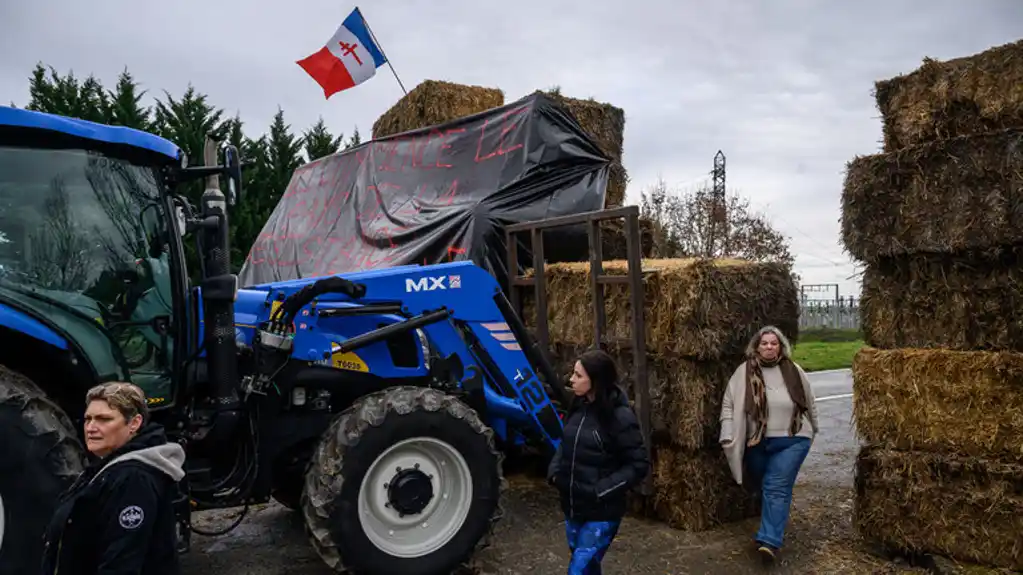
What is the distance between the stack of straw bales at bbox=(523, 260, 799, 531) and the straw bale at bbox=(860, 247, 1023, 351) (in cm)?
90

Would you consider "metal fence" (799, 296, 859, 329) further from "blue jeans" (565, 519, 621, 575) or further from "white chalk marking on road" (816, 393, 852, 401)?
"blue jeans" (565, 519, 621, 575)

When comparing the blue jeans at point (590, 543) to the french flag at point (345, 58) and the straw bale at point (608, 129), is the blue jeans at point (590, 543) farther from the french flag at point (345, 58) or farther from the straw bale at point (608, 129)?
the french flag at point (345, 58)

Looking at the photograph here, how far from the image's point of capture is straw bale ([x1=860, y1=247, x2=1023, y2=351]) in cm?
466

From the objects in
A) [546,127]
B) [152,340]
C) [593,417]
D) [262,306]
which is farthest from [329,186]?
[593,417]

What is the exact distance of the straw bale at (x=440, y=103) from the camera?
9.15 meters

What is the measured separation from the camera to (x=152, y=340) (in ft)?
14.5

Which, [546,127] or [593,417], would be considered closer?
[593,417]

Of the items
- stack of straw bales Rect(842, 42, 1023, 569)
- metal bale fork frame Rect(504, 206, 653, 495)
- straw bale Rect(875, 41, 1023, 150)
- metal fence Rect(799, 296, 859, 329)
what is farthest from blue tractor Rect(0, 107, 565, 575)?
metal fence Rect(799, 296, 859, 329)

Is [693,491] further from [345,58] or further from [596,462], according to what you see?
[345,58]

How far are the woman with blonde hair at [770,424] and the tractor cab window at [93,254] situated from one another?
361 cm

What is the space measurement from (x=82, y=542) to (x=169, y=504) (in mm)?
259

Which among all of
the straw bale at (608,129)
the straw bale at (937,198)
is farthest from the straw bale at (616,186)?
the straw bale at (937,198)

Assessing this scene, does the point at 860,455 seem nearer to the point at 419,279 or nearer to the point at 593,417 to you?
the point at 593,417

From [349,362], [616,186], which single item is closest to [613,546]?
[349,362]
